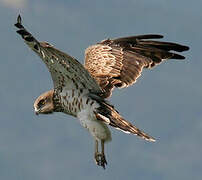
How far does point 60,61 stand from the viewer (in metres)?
16.0

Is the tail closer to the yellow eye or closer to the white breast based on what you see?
the white breast

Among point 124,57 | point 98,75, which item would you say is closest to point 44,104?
point 98,75

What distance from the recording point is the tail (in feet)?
50.8

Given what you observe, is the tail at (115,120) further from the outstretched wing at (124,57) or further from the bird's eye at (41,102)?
the bird's eye at (41,102)

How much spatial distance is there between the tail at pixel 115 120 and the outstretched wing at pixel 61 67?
553 millimetres

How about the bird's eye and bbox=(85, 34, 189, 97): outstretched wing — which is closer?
the bird's eye

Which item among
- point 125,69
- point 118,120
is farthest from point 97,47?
point 118,120

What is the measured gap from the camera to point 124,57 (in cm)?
1925

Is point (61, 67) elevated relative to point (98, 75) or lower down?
lower down

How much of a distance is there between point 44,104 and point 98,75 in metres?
1.31

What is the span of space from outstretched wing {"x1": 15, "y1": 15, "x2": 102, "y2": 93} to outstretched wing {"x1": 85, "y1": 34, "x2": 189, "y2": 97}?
101 cm

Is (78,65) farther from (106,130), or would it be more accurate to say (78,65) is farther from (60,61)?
(106,130)

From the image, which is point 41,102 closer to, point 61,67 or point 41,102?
point 41,102

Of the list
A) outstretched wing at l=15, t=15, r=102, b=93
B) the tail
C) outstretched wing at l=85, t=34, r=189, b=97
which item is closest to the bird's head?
outstretched wing at l=15, t=15, r=102, b=93
